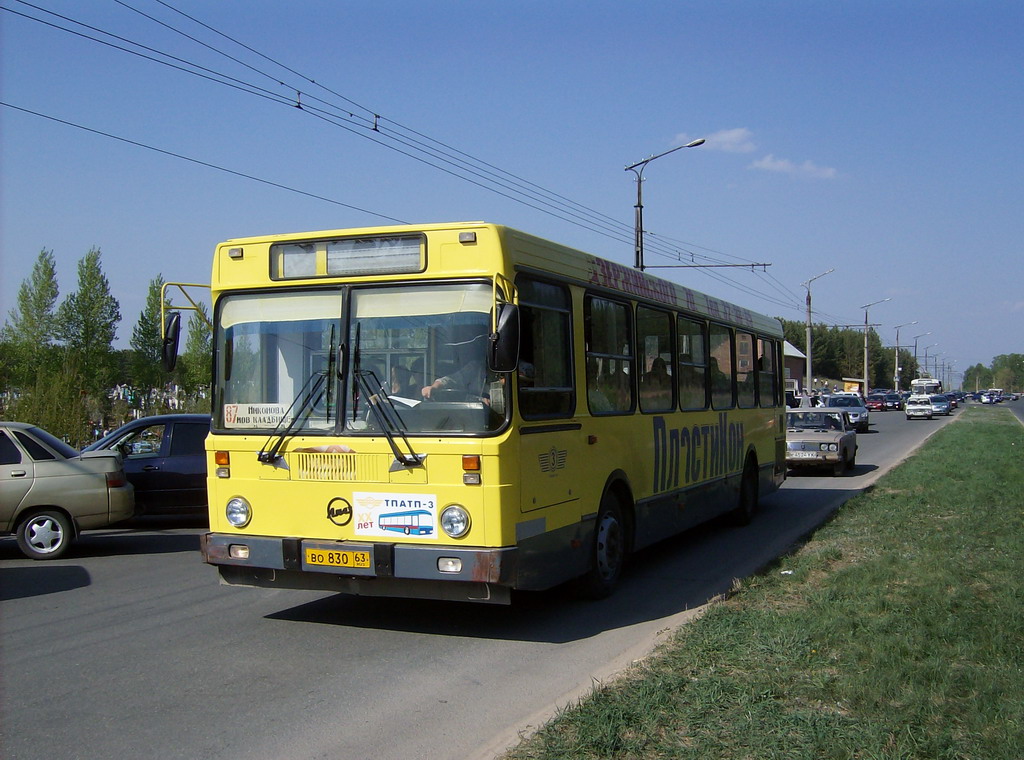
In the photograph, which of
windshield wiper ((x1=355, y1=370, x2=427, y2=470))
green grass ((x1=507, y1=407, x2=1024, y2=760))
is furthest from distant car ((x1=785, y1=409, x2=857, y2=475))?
windshield wiper ((x1=355, y1=370, x2=427, y2=470))

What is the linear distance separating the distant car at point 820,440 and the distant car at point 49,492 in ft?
49.2

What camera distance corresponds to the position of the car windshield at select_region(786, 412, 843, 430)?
22906 mm

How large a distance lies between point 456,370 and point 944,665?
3587 millimetres

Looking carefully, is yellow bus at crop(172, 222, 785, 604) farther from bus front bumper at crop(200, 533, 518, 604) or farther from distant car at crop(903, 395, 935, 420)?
distant car at crop(903, 395, 935, 420)

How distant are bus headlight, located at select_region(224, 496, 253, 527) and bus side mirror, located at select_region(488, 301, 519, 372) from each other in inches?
94.8

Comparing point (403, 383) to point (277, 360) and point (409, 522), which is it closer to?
point (409, 522)

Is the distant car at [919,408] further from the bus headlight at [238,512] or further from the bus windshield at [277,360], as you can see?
the bus headlight at [238,512]


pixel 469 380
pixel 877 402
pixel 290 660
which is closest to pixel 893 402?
pixel 877 402

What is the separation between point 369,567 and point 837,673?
3.17 metres

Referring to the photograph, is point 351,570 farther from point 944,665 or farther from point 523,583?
point 944,665

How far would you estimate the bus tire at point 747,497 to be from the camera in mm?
13610

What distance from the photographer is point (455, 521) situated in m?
6.81

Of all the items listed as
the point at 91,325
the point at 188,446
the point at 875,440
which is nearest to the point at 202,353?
the point at 91,325

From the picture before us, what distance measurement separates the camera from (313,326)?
7.35 m
